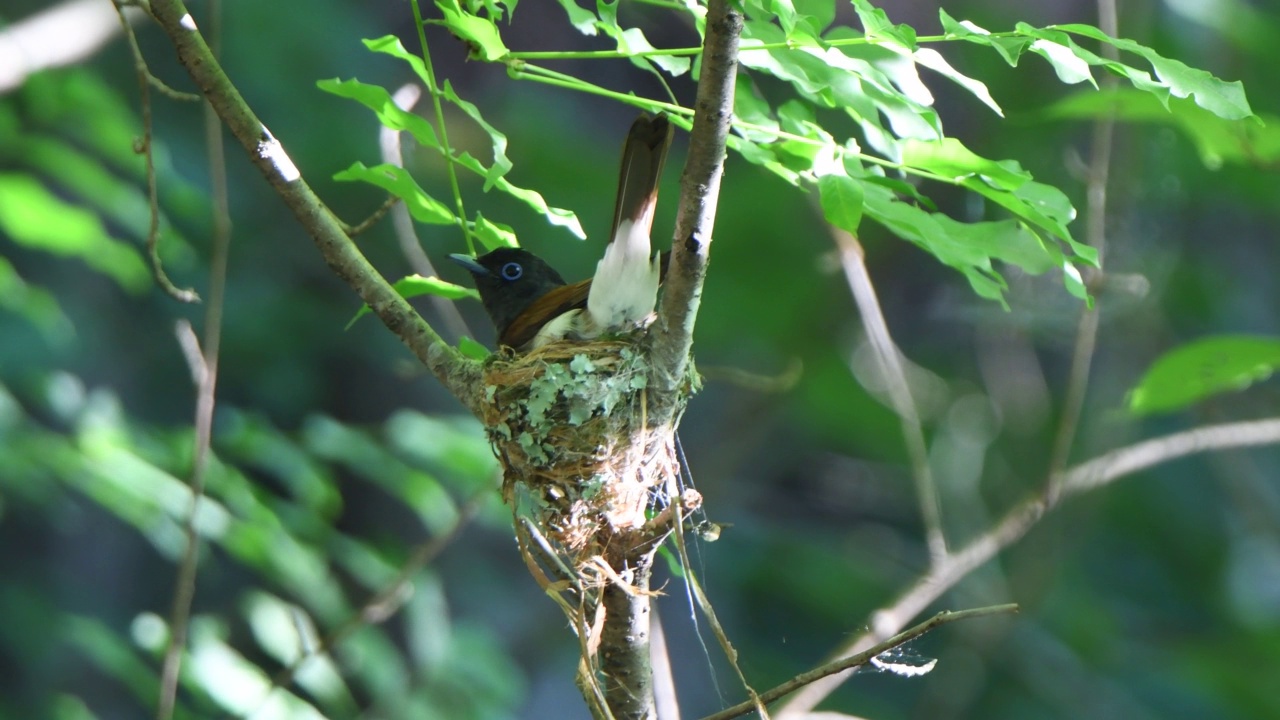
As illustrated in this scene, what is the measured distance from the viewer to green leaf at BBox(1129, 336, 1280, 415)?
284cm

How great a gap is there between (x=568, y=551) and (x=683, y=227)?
921mm

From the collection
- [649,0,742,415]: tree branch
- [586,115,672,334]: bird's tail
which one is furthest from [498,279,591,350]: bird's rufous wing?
[649,0,742,415]: tree branch

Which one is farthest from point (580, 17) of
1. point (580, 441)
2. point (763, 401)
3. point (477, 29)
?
point (763, 401)

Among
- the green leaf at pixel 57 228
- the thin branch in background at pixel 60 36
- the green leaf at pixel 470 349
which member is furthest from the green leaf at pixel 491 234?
the thin branch in background at pixel 60 36

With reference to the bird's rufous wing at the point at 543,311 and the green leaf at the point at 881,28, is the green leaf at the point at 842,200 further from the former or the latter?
the bird's rufous wing at the point at 543,311

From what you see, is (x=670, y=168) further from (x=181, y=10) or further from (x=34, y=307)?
(x=181, y=10)

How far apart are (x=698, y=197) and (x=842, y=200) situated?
0.76 ft

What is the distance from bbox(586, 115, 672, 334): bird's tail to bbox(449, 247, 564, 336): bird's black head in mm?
686

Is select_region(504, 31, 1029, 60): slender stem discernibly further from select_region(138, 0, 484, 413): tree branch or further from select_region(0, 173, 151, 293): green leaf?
select_region(0, 173, 151, 293): green leaf

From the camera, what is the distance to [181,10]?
221 cm

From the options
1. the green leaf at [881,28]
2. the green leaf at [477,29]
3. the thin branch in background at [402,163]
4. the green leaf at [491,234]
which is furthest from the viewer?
the thin branch in background at [402,163]

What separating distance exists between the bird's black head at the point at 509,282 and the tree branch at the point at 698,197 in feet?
5.52

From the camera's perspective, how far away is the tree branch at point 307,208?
2.22 m

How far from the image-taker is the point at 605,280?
3178mm
